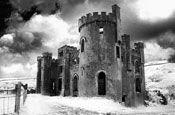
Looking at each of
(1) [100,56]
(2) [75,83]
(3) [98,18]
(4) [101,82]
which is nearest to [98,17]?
(3) [98,18]

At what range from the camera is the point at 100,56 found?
2436 centimetres

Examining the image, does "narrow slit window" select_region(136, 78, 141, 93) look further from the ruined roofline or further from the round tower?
the ruined roofline

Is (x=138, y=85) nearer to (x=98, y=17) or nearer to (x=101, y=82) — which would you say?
(x=101, y=82)

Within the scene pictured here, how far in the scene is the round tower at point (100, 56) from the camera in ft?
78.4

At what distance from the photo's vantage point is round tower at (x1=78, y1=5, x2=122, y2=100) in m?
23.9

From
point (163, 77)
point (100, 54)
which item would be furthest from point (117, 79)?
point (163, 77)

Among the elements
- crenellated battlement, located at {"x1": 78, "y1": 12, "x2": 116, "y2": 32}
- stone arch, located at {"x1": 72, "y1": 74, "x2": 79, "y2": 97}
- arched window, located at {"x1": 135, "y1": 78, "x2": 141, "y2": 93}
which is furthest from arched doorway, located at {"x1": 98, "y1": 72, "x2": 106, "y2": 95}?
arched window, located at {"x1": 135, "y1": 78, "x2": 141, "y2": 93}

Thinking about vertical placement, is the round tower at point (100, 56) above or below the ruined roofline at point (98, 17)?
below

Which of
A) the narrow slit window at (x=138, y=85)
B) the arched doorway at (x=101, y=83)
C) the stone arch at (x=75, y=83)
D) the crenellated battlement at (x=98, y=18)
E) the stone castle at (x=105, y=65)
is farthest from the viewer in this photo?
the narrow slit window at (x=138, y=85)

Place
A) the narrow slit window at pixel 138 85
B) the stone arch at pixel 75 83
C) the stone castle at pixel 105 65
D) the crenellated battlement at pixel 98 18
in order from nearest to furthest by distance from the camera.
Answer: the stone castle at pixel 105 65
the crenellated battlement at pixel 98 18
the stone arch at pixel 75 83
the narrow slit window at pixel 138 85

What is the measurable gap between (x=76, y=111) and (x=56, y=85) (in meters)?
18.8

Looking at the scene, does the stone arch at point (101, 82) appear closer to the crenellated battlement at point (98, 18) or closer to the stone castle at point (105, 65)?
the stone castle at point (105, 65)

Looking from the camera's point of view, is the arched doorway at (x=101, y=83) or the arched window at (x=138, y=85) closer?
the arched doorway at (x=101, y=83)

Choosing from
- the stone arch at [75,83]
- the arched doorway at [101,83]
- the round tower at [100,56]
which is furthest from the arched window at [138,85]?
the arched doorway at [101,83]
